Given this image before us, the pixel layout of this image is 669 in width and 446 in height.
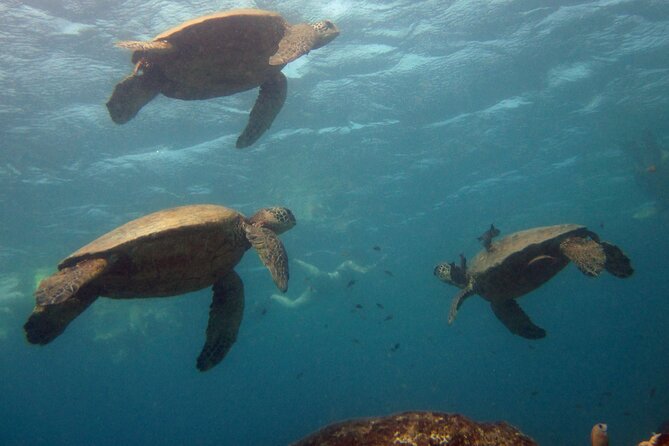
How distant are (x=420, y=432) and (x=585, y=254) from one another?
18.9 feet

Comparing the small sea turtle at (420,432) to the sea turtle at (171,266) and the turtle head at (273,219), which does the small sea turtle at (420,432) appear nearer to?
the sea turtle at (171,266)

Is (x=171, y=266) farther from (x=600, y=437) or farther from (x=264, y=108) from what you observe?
(x=600, y=437)

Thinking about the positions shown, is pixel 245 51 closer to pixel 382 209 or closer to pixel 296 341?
pixel 382 209

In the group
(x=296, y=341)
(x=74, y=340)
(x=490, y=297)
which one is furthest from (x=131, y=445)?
(x=490, y=297)

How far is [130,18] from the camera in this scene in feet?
42.7

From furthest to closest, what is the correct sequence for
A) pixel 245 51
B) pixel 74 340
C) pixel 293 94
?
pixel 74 340, pixel 293 94, pixel 245 51

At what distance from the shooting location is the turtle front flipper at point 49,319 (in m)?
4.39

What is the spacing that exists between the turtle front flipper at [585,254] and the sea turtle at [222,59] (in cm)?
587

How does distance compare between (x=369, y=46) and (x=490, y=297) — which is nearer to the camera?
(x=490, y=297)

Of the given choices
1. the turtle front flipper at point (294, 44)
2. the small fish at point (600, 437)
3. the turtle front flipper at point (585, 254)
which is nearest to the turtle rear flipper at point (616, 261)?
the turtle front flipper at point (585, 254)

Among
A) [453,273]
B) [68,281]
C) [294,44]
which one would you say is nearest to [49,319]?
[68,281]

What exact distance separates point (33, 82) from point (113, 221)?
13692mm

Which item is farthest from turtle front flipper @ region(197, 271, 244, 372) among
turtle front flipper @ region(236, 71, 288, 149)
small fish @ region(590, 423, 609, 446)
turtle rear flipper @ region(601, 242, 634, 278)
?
turtle rear flipper @ region(601, 242, 634, 278)

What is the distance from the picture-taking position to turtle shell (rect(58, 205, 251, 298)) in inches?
185
